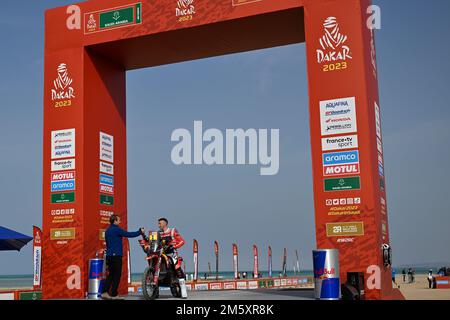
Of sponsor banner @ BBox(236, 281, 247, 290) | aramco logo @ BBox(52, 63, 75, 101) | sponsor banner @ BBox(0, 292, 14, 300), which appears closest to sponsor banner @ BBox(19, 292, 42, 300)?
sponsor banner @ BBox(0, 292, 14, 300)

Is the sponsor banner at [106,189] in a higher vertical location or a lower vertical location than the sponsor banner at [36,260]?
higher

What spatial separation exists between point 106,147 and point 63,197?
1.46 metres

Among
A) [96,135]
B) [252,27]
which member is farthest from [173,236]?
[252,27]

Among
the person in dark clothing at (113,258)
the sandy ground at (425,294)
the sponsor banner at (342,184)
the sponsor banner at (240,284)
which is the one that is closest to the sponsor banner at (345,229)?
the sponsor banner at (342,184)

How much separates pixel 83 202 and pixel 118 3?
4.23 metres

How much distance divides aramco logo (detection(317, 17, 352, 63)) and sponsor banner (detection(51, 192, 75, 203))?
5706 millimetres

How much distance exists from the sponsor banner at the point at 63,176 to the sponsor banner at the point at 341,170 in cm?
528

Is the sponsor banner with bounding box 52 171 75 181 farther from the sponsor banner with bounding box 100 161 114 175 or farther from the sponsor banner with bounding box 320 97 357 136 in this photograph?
the sponsor banner with bounding box 320 97 357 136

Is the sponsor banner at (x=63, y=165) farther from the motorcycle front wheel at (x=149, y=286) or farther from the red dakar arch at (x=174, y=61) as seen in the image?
the motorcycle front wheel at (x=149, y=286)

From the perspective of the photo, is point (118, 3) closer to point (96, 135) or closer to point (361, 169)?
point (96, 135)

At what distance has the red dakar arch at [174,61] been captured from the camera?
34.9ft

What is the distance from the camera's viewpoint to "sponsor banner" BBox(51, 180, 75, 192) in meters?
12.8
